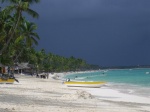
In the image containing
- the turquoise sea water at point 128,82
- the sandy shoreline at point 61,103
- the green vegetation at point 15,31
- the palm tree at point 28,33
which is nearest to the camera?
the sandy shoreline at point 61,103

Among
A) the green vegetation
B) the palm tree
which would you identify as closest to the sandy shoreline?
the green vegetation

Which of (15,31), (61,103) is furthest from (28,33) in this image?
(61,103)

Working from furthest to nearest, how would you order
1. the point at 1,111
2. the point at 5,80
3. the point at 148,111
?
the point at 5,80 < the point at 148,111 < the point at 1,111

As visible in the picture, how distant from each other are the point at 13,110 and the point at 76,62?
183 m

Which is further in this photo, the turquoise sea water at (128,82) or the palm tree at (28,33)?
the palm tree at (28,33)

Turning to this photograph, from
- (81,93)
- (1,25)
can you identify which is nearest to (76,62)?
(1,25)

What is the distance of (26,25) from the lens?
146 feet

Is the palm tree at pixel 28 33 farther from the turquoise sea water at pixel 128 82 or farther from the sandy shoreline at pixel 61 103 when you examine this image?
the sandy shoreline at pixel 61 103

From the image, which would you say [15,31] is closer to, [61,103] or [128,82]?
[61,103]

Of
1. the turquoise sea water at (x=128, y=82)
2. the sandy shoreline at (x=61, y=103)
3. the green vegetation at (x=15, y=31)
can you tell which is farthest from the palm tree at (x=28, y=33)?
the sandy shoreline at (x=61, y=103)

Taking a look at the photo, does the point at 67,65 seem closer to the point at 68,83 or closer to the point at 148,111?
the point at 68,83

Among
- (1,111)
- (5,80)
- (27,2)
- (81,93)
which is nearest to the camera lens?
(1,111)

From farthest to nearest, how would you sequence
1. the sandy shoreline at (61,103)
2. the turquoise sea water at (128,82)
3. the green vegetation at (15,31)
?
the turquoise sea water at (128,82) < the green vegetation at (15,31) < the sandy shoreline at (61,103)

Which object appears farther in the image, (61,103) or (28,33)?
(28,33)
